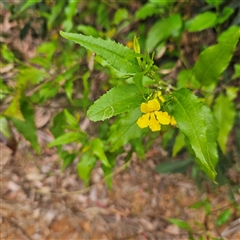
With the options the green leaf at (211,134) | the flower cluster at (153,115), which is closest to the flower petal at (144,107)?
the flower cluster at (153,115)

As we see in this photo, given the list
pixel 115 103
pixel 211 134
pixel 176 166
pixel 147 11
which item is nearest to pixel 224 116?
pixel 211 134

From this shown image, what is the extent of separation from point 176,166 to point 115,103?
1.17 meters

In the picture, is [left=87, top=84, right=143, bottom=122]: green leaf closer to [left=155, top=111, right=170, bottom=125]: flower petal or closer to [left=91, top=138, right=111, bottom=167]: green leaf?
[left=155, top=111, right=170, bottom=125]: flower petal

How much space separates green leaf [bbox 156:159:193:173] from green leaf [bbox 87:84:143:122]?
3.63 feet

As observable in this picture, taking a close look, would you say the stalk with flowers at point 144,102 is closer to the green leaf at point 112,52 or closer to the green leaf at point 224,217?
the green leaf at point 112,52

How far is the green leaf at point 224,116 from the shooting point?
1541 mm

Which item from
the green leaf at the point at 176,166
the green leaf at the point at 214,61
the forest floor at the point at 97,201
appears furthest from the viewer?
the forest floor at the point at 97,201

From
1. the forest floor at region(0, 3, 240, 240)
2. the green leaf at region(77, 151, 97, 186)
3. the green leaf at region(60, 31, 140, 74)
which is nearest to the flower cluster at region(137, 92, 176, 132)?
the green leaf at region(60, 31, 140, 74)

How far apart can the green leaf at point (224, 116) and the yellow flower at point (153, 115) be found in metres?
0.70

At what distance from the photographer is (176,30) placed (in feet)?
5.83

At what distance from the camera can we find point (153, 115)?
92 centimetres

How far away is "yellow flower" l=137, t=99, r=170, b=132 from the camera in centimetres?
91

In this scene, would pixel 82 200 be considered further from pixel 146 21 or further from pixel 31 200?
pixel 146 21

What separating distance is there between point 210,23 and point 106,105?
978 millimetres
